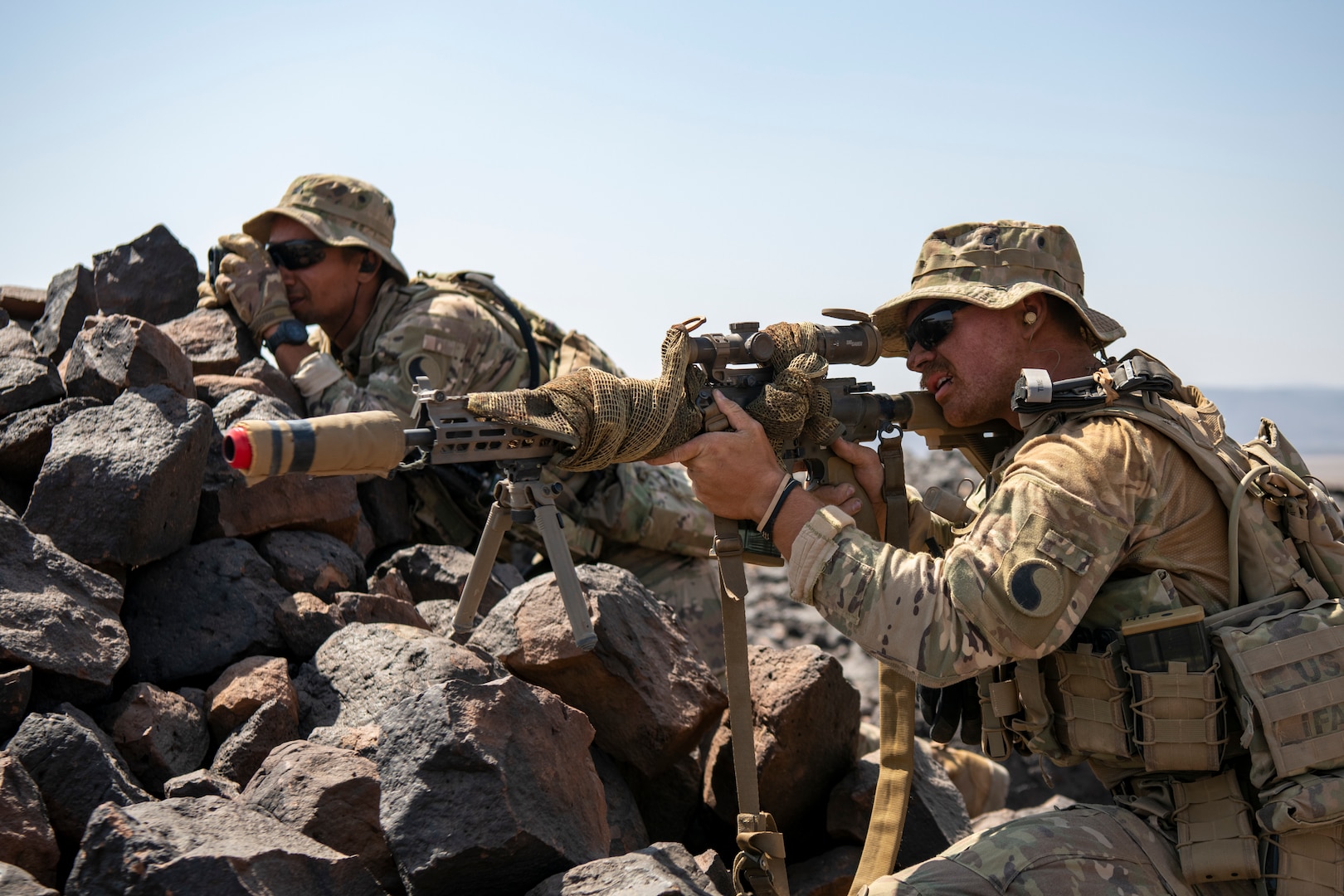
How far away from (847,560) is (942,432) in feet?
3.33

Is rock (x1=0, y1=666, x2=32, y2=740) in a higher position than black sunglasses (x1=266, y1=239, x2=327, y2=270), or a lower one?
lower

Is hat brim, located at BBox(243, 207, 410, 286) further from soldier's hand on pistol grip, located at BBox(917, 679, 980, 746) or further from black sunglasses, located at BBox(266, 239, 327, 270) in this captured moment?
soldier's hand on pistol grip, located at BBox(917, 679, 980, 746)

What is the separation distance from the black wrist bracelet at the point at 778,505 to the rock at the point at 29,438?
3428mm

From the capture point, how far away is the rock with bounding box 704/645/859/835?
187 inches

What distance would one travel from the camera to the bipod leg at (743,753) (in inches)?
144

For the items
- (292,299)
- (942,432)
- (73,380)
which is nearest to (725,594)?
(942,432)

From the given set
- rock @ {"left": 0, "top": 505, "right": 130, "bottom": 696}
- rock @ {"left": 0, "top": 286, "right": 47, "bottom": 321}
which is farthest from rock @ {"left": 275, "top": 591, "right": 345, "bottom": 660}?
rock @ {"left": 0, "top": 286, "right": 47, "bottom": 321}

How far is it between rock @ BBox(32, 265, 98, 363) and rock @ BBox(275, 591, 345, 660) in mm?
2472

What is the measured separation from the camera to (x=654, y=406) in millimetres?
3438

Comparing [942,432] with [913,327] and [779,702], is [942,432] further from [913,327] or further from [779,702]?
[779,702]

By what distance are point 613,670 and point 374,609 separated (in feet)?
4.16

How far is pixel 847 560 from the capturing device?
3.32 metres

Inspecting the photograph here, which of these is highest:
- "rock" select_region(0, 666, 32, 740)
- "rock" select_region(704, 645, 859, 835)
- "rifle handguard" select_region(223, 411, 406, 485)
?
"rifle handguard" select_region(223, 411, 406, 485)

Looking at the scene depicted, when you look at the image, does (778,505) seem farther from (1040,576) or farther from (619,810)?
(619,810)
